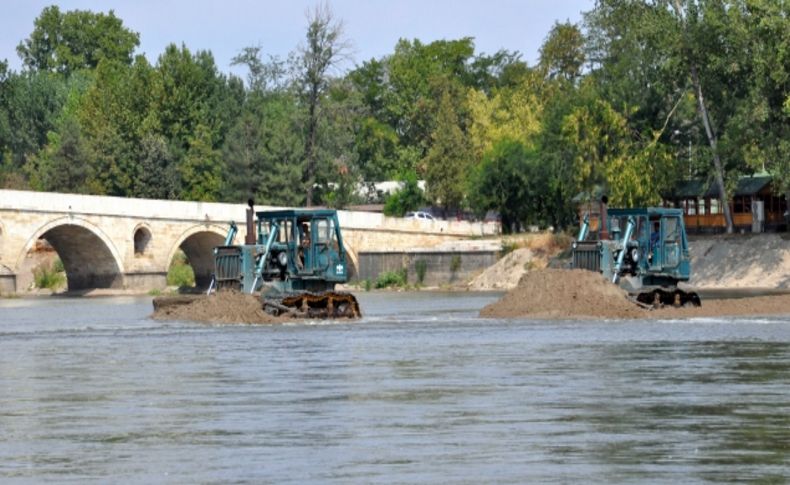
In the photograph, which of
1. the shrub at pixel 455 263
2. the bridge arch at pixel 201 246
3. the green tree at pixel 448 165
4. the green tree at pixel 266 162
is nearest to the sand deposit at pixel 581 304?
the shrub at pixel 455 263

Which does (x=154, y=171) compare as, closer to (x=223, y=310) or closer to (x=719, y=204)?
(x=719, y=204)

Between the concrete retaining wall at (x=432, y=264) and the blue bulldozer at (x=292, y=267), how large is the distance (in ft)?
116

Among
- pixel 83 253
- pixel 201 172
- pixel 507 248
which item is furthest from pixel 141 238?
pixel 201 172

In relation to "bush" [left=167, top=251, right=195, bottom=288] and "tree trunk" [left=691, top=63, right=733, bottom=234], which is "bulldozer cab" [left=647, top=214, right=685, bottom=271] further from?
"bush" [left=167, top=251, right=195, bottom=288]

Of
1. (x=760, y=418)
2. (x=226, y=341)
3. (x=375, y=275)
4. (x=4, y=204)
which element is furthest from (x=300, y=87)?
(x=760, y=418)

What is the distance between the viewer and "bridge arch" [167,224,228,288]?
3041 inches

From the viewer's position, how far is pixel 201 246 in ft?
267

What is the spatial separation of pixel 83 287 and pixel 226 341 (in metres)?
44.2

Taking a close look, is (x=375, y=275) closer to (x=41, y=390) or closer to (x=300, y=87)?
(x=300, y=87)

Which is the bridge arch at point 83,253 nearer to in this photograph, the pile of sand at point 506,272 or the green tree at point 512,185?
the pile of sand at point 506,272

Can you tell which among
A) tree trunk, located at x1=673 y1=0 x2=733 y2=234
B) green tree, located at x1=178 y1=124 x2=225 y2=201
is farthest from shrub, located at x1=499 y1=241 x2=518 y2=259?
green tree, located at x1=178 y1=124 x2=225 y2=201

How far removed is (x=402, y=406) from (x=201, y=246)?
201ft

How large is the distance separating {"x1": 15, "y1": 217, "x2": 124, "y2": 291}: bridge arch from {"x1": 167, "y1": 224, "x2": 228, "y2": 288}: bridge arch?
267 centimetres

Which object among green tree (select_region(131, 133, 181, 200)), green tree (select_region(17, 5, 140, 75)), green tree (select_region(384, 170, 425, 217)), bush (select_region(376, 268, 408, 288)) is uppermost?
green tree (select_region(17, 5, 140, 75))
